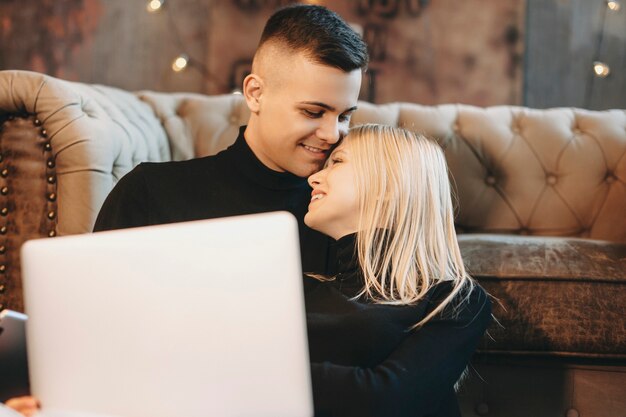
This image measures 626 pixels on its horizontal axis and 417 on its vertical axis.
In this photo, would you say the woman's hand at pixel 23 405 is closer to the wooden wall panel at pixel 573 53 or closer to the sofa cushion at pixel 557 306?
the sofa cushion at pixel 557 306

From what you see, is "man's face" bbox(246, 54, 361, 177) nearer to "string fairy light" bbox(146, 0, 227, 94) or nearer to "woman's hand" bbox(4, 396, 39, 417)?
"woman's hand" bbox(4, 396, 39, 417)

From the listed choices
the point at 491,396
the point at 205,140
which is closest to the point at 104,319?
the point at 491,396

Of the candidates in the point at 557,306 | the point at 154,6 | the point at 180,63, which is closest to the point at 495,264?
the point at 557,306

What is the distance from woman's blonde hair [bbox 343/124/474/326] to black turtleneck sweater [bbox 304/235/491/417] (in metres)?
0.04

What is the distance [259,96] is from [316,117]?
188mm

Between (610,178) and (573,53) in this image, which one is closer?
(610,178)

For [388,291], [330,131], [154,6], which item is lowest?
[388,291]

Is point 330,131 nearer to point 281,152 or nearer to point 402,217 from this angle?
point 281,152

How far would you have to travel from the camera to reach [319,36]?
1.43 meters

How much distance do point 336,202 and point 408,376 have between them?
0.36 metres

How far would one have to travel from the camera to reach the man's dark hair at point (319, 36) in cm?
140

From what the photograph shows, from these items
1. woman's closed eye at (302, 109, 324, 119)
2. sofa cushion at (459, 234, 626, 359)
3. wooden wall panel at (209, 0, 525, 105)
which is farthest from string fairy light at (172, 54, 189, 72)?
sofa cushion at (459, 234, 626, 359)

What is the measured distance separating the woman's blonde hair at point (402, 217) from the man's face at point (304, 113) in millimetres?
150

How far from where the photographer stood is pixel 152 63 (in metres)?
2.66
